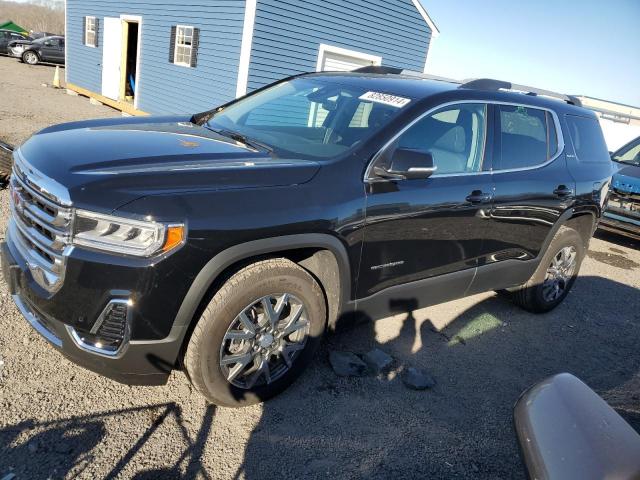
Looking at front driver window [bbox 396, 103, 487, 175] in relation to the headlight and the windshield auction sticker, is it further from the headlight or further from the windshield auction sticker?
the headlight

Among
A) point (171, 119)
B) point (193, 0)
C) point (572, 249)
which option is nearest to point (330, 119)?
point (171, 119)

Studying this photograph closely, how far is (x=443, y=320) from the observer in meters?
4.46

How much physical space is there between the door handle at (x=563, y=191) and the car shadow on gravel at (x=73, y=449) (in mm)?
3323

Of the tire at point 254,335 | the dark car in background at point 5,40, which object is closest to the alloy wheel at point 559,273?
the tire at point 254,335

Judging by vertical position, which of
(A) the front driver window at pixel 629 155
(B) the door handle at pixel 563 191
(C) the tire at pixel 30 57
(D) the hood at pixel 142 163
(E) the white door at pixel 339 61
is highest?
(E) the white door at pixel 339 61

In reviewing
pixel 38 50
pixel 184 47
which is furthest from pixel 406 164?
pixel 38 50

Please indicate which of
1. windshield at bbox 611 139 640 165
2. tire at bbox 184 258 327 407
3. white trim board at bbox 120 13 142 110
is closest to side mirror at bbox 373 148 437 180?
tire at bbox 184 258 327 407

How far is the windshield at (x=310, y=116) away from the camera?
316 cm

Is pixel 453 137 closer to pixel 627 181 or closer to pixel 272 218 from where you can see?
pixel 272 218

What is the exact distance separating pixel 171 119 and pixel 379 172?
184 centimetres

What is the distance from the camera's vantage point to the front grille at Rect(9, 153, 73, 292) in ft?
7.45

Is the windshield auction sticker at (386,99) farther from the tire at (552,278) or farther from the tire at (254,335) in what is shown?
the tire at (552,278)

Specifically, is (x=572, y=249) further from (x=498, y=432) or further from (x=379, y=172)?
(x=379, y=172)

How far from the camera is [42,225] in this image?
240 cm
